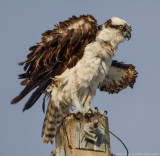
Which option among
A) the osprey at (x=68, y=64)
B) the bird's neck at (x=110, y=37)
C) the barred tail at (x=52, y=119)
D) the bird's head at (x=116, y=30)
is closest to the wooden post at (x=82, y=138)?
the osprey at (x=68, y=64)

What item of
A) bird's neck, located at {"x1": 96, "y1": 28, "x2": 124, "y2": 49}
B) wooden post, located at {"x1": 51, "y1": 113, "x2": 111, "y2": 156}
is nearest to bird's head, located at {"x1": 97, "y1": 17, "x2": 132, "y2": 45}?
bird's neck, located at {"x1": 96, "y1": 28, "x2": 124, "y2": 49}

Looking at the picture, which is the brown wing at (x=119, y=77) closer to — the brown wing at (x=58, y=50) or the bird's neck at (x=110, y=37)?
the bird's neck at (x=110, y=37)

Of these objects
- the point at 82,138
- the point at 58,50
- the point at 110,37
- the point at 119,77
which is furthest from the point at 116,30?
the point at 82,138

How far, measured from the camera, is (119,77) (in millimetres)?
10016

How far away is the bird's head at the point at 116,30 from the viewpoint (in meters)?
8.98

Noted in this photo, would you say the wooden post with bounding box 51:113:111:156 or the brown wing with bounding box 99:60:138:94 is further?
the brown wing with bounding box 99:60:138:94

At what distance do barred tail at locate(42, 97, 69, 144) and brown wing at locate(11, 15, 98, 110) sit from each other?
0.56 metres

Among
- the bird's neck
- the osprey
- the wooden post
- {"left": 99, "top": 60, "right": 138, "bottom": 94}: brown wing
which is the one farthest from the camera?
{"left": 99, "top": 60, "right": 138, "bottom": 94}: brown wing

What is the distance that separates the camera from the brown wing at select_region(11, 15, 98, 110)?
8.49 metres

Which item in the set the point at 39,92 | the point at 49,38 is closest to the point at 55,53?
the point at 49,38

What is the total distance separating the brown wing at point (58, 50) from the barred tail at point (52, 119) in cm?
56

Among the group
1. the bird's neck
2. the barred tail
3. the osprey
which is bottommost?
the barred tail

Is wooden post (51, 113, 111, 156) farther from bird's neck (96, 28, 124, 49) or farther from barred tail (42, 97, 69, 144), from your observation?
bird's neck (96, 28, 124, 49)

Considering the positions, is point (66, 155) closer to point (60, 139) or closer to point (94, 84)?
point (60, 139)
